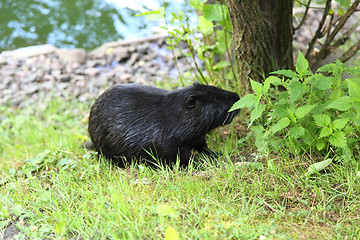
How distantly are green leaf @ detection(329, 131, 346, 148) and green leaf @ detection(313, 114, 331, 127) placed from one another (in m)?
0.09

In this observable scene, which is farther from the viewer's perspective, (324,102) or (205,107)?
(205,107)

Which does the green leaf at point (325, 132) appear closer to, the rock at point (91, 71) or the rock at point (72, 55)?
the rock at point (91, 71)

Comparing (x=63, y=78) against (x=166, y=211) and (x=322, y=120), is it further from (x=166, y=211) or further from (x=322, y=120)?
(x=322, y=120)

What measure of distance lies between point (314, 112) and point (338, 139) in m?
0.30

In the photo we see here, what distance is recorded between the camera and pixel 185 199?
9.17 ft

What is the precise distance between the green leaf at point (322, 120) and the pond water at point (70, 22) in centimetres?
483

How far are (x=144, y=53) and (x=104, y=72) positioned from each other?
782mm

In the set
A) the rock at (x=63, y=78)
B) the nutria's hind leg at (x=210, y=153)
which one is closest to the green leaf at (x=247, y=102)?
the nutria's hind leg at (x=210, y=153)

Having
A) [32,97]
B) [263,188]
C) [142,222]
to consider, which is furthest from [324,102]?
[32,97]

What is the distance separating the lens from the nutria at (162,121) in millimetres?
3322

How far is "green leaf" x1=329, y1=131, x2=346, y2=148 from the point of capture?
2.69 metres

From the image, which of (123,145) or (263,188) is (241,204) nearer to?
(263,188)

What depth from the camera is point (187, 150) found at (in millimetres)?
3396

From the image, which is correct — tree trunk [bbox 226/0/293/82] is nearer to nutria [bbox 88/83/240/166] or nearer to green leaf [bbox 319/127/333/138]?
nutria [bbox 88/83/240/166]
